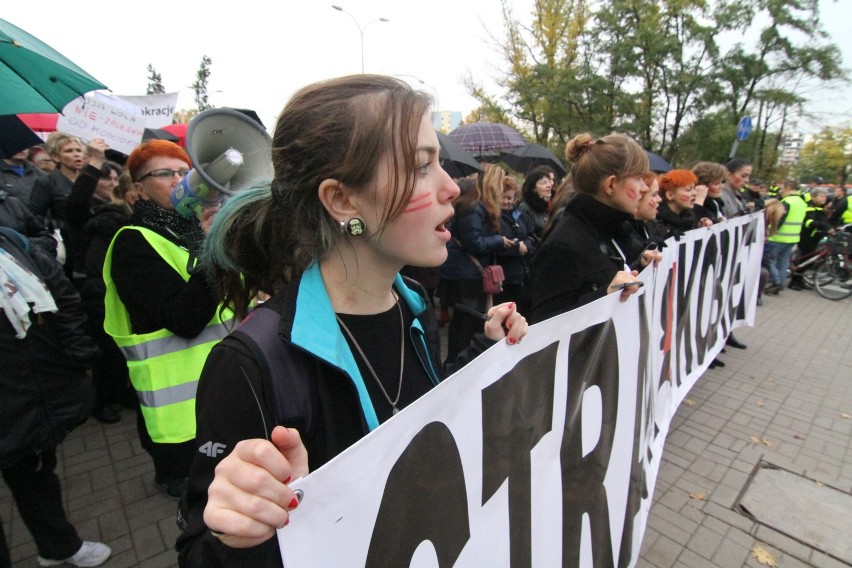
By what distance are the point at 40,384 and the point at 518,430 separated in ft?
6.75

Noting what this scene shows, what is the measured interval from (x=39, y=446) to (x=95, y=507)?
3.73 ft

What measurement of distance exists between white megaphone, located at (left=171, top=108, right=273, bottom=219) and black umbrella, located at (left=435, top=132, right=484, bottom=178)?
4.61m

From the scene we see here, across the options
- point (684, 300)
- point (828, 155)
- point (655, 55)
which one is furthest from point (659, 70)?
point (828, 155)

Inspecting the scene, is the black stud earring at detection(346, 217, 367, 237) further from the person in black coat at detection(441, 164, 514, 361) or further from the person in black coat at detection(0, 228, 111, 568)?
the person in black coat at detection(441, 164, 514, 361)

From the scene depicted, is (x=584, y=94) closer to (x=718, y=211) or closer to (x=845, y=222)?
(x=845, y=222)

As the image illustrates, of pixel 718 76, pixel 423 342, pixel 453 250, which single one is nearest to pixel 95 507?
pixel 423 342

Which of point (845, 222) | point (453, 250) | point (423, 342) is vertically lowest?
point (845, 222)

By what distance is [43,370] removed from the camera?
201 centimetres

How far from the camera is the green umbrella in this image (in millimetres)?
Result: 1779

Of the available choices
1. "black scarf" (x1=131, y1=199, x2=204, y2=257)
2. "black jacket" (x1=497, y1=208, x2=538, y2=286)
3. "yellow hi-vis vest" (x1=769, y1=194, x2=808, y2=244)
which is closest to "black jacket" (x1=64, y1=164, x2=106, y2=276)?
"black scarf" (x1=131, y1=199, x2=204, y2=257)

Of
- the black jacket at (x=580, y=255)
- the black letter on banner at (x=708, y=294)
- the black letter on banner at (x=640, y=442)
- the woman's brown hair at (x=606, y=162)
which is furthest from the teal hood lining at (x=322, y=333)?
the black letter on banner at (x=708, y=294)

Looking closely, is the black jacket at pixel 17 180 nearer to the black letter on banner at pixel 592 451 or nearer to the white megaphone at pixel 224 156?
the white megaphone at pixel 224 156

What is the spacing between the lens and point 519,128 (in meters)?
20.1

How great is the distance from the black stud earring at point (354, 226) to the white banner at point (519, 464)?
409 mm
